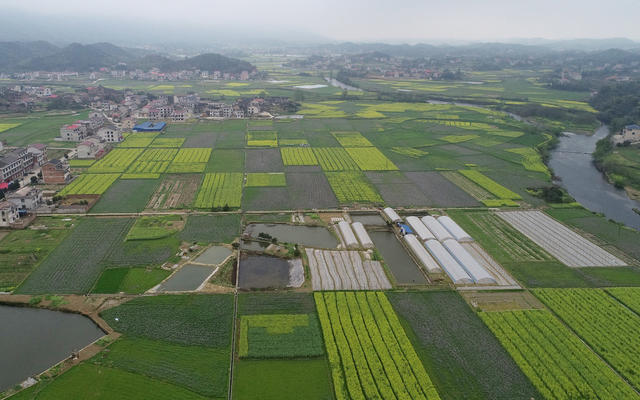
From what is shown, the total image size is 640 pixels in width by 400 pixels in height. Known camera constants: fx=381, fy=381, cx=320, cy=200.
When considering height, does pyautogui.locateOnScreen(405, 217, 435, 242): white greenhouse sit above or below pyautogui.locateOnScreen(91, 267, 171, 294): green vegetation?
above

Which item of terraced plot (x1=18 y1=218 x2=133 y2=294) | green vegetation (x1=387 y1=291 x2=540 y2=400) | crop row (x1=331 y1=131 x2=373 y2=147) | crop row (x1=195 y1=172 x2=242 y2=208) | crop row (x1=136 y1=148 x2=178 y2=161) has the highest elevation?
crop row (x1=331 y1=131 x2=373 y2=147)

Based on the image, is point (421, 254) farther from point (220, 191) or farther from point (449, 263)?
point (220, 191)

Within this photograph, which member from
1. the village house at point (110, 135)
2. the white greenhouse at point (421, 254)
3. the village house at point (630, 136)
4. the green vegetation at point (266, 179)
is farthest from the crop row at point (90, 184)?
the village house at point (630, 136)

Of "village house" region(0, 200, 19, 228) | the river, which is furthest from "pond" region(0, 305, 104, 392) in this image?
the river

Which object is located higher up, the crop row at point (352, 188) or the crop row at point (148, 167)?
the crop row at point (148, 167)

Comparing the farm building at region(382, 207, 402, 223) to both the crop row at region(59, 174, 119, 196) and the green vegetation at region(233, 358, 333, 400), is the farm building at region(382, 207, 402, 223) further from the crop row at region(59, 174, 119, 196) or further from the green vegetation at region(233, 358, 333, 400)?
the crop row at region(59, 174, 119, 196)

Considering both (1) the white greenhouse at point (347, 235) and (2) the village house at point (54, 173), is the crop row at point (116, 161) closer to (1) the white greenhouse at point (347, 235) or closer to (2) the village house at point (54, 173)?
(2) the village house at point (54, 173)

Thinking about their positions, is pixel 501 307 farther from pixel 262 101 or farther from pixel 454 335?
pixel 262 101
